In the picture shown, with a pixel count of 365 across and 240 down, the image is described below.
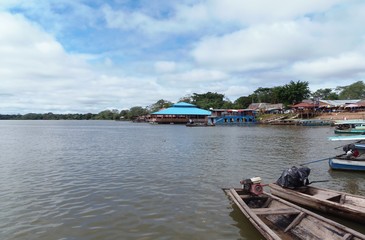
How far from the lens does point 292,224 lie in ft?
25.8

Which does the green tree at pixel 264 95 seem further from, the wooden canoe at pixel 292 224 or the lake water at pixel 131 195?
the wooden canoe at pixel 292 224

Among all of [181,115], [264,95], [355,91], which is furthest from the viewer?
[264,95]

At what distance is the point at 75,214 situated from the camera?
988cm

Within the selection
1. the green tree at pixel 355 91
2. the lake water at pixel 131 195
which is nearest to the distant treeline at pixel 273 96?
the green tree at pixel 355 91

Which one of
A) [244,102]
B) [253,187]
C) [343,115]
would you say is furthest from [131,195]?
[244,102]

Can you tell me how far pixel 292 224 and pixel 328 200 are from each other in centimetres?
255

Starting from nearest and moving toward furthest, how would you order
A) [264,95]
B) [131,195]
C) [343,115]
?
[131,195] → [343,115] → [264,95]

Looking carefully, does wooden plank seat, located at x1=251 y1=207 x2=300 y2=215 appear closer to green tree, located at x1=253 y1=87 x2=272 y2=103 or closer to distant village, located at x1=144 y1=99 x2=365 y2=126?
distant village, located at x1=144 y1=99 x2=365 y2=126

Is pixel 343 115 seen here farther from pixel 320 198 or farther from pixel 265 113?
pixel 320 198

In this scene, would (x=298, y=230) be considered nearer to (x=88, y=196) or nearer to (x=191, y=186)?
(x=191, y=186)

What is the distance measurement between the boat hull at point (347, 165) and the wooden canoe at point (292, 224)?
9088 millimetres

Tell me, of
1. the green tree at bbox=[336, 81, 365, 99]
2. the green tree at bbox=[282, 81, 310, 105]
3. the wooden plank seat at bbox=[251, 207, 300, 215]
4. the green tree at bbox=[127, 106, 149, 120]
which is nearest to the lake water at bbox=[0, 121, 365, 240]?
the wooden plank seat at bbox=[251, 207, 300, 215]

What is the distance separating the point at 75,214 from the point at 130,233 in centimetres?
268

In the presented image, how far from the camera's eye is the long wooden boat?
8.66m
